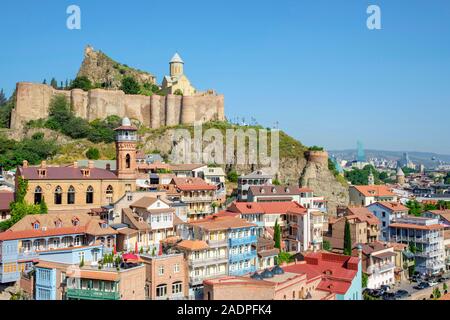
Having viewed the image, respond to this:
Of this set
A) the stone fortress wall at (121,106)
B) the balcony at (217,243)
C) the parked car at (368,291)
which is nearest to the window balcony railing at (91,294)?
the balcony at (217,243)

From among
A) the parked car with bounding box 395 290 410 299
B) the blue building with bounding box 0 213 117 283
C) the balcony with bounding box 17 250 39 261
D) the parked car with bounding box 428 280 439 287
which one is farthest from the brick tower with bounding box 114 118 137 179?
the parked car with bounding box 428 280 439 287

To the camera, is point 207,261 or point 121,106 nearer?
point 207,261

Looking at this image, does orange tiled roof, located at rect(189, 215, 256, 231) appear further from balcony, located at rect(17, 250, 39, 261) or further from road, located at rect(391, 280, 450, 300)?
road, located at rect(391, 280, 450, 300)

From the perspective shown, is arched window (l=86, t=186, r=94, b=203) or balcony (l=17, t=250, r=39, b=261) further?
arched window (l=86, t=186, r=94, b=203)

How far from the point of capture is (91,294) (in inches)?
709

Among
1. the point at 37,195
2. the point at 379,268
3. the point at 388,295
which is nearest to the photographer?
the point at 37,195

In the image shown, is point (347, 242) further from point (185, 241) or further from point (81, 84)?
point (81, 84)

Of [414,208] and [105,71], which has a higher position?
[105,71]

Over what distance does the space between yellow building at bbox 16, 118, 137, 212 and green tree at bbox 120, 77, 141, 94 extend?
3177 centimetres

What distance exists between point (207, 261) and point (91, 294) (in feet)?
21.2

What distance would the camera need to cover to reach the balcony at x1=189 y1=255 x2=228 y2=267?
22156 millimetres

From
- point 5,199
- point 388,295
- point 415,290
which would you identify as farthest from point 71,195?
point 415,290
